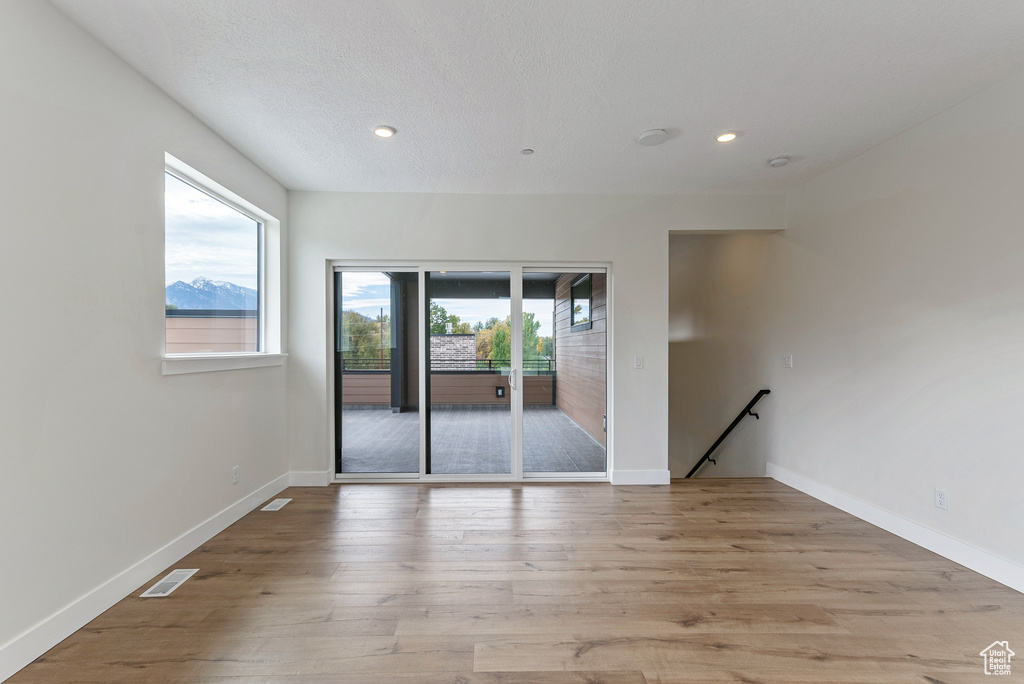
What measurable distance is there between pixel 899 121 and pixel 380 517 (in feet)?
14.4

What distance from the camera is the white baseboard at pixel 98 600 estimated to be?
1.70 m

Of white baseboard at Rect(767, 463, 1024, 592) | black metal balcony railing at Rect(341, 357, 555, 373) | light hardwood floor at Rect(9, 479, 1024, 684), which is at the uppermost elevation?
black metal balcony railing at Rect(341, 357, 555, 373)

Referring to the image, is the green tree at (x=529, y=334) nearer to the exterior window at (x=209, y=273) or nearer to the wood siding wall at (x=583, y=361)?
the wood siding wall at (x=583, y=361)

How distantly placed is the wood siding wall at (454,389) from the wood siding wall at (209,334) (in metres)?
0.92

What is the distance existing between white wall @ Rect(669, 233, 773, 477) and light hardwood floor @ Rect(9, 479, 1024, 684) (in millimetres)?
1782

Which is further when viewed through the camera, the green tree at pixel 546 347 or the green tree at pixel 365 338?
the green tree at pixel 546 347

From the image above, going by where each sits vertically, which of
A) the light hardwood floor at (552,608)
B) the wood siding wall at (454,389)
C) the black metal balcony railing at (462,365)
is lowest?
the light hardwood floor at (552,608)

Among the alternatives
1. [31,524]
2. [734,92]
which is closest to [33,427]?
[31,524]

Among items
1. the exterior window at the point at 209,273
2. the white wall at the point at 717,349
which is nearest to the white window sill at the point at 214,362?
the exterior window at the point at 209,273

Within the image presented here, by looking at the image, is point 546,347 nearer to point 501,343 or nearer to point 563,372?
point 563,372

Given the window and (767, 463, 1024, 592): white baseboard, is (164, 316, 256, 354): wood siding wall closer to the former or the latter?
the window

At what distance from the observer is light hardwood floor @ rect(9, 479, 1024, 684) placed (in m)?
1.74

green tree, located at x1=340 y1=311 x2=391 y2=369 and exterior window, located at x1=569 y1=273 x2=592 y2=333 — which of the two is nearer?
green tree, located at x1=340 y1=311 x2=391 y2=369

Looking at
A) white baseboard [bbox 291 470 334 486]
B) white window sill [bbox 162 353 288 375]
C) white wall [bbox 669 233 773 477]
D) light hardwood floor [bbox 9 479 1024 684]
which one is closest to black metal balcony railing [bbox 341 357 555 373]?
white window sill [bbox 162 353 288 375]
